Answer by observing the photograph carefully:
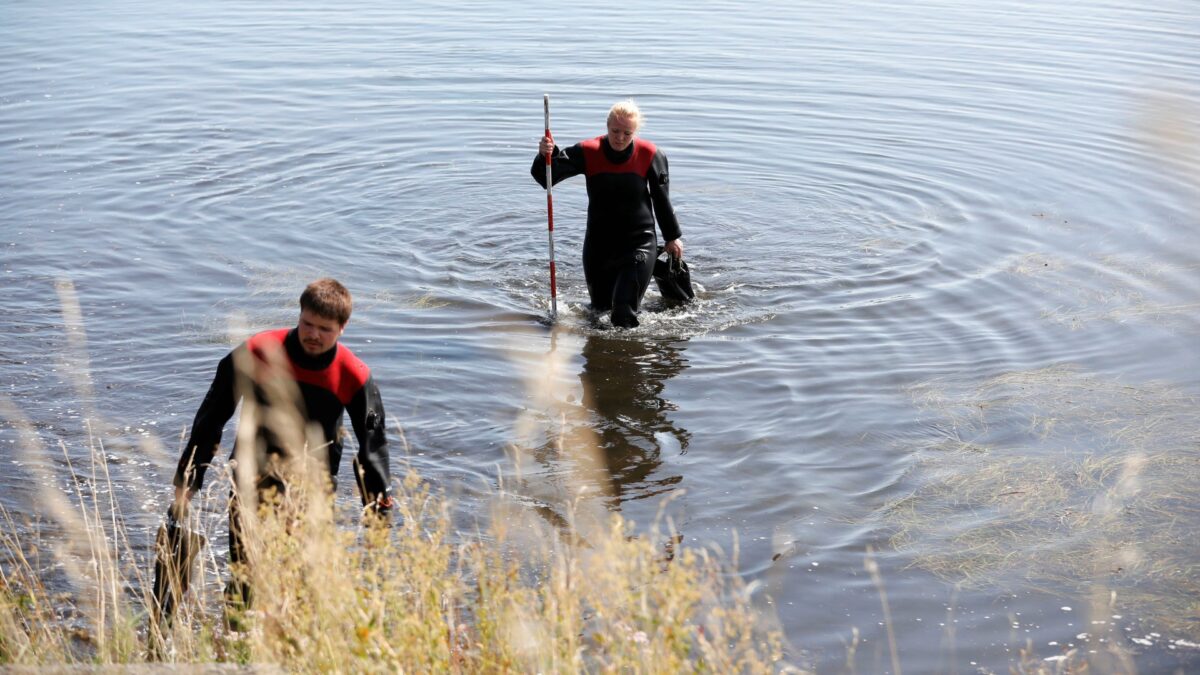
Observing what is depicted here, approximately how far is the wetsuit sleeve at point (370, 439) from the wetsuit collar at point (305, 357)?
0.62ft

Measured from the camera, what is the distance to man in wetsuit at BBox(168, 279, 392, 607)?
5.44 metres

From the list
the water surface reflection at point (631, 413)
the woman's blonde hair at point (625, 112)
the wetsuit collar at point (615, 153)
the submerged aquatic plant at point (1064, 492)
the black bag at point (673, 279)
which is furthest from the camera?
the black bag at point (673, 279)

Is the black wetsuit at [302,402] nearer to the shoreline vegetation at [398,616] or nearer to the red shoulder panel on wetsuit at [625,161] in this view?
the shoreline vegetation at [398,616]

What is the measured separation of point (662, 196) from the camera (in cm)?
1049

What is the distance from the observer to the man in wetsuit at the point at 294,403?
5.44 meters

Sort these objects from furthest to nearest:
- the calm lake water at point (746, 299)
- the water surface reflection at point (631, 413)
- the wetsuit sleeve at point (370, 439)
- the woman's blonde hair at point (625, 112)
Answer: the woman's blonde hair at point (625, 112), the water surface reflection at point (631, 413), the calm lake water at point (746, 299), the wetsuit sleeve at point (370, 439)

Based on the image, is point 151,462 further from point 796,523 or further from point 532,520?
point 796,523

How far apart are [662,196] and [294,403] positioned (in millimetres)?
5356

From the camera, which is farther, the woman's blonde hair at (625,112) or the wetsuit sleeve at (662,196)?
the wetsuit sleeve at (662,196)

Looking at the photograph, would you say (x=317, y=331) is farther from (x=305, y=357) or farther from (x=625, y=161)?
(x=625, y=161)

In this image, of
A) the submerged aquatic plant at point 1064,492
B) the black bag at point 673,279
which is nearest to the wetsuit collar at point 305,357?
the submerged aquatic plant at point 1064,492

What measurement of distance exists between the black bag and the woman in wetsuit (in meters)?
0.18

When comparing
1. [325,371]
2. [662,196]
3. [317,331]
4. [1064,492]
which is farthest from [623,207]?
[317,331]

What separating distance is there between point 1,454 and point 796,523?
15.3 feet
